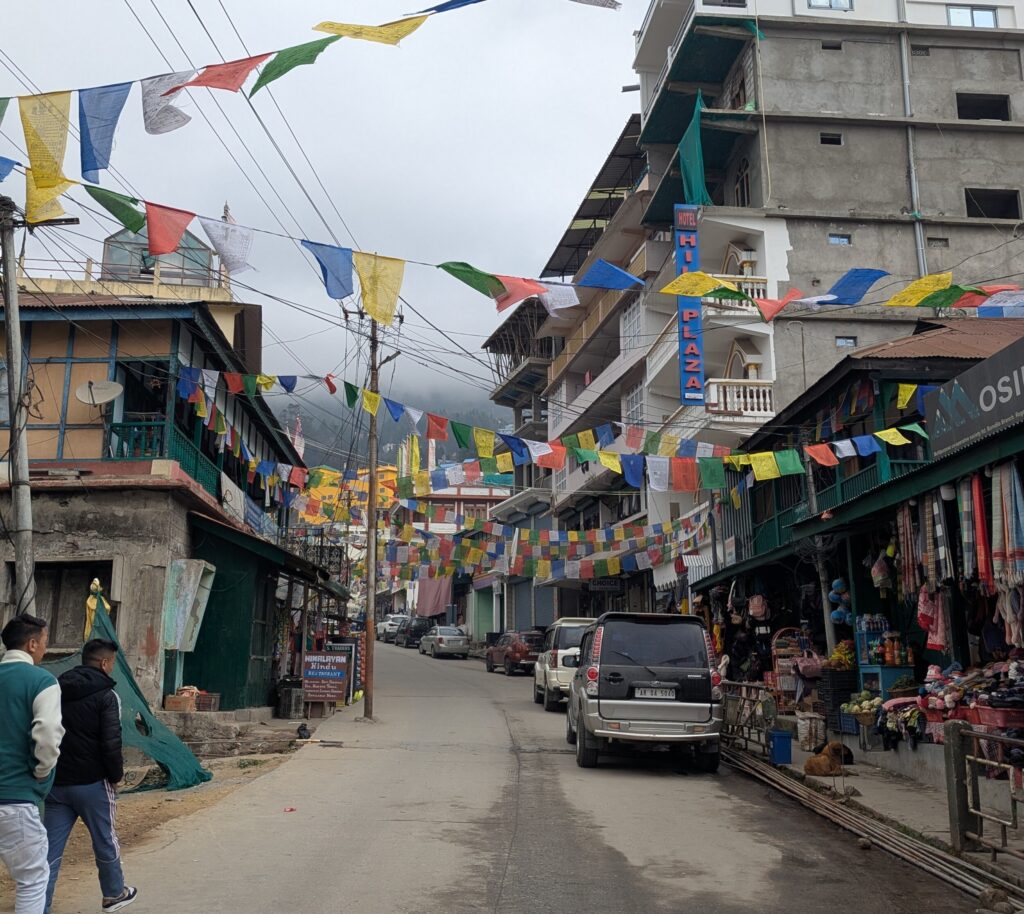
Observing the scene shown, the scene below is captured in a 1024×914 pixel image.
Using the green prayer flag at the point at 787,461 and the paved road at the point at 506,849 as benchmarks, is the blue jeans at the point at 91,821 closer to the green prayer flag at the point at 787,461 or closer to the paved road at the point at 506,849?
the paved road at the point at 506,849

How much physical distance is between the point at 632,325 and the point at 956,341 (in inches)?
648

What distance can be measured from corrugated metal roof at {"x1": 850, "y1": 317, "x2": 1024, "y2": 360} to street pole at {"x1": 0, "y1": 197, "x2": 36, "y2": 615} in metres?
13.3

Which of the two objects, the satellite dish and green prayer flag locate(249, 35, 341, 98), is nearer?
green prayer flag locate(249, 35, 341, 98)

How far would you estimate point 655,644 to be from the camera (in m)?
13.1

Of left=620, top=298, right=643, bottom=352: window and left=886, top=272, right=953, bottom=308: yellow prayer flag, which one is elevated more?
left=620, top=298, right=643, bottom=352: window

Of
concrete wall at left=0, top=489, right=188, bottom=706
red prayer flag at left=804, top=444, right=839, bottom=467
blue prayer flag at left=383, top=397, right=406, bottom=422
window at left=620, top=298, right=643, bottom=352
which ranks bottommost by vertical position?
concrete wall at left=0, top=489, right=188, bottom=706

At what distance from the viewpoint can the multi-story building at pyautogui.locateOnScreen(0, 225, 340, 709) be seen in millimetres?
16359

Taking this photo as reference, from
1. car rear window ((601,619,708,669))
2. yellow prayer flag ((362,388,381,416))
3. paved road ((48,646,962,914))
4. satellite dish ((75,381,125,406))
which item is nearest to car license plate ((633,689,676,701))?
car rear window ((601,619,708,669))

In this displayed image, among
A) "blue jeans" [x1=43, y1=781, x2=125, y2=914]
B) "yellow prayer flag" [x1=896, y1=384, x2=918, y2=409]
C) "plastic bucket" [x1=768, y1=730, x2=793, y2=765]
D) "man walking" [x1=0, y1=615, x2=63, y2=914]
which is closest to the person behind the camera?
"man walking" [x1=0, y1=615, x2=63, y2=914]

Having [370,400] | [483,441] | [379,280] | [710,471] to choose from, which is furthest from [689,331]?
[379,280]

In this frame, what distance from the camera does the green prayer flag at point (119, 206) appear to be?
10.9 meters

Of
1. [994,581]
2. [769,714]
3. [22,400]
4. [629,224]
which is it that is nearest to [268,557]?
[22,400]

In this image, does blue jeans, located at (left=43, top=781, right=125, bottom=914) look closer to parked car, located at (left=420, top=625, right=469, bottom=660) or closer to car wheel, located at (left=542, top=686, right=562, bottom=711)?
car wheel, located at (left=542, top=686, right=562, bottom=711)

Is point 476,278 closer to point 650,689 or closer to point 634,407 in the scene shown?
point 650,689
